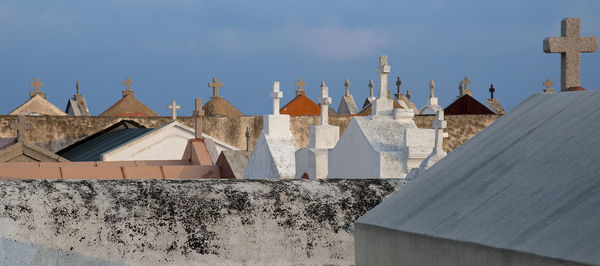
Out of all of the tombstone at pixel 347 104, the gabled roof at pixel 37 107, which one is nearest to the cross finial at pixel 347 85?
the tombstone at pixel 347 104

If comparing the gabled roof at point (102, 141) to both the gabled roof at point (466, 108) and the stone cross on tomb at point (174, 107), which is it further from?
the gabled roof at point (466, 108)

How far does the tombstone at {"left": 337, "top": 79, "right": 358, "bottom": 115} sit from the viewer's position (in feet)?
98.3

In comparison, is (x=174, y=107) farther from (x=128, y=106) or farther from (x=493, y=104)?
(x=493, y=104)

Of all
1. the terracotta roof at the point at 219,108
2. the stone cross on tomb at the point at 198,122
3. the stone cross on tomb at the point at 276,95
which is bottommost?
the stone cross on tomb at the point at 198,122

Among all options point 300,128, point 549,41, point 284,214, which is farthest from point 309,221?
point 300,128

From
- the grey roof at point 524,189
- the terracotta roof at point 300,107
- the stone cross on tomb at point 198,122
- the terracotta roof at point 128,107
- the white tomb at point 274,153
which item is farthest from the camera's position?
the terracotta roof at point 128,107

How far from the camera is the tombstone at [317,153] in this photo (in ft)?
36.3

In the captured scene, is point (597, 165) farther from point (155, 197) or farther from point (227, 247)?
point (155, 197)

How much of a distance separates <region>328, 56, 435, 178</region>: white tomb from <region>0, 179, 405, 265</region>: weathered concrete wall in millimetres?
5463

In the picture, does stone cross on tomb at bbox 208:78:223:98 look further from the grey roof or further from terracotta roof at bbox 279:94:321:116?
the grey roof

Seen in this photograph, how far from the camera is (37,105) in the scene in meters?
29.0

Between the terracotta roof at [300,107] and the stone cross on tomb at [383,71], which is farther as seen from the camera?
the terracotta roof at [300,107]

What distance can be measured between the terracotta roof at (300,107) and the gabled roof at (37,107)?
8.67 meters

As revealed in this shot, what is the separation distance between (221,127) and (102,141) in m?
2.91
